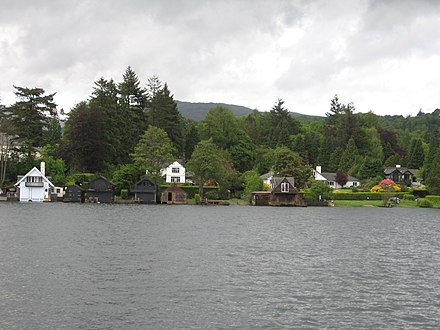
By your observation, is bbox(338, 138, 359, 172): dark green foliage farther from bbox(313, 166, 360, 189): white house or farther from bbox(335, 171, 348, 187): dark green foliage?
bbox(335, 171, 348, 187): dark green foliage

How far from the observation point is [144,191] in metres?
106

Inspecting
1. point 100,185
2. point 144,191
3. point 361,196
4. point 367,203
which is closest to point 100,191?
point 100,185

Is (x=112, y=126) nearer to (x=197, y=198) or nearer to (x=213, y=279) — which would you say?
(x=197, y=198)

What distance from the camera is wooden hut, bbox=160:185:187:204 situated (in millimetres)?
107250

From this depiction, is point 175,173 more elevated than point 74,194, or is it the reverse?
point 175,173

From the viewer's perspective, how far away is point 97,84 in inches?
5113

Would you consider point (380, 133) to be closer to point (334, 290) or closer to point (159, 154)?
point (159, 154)

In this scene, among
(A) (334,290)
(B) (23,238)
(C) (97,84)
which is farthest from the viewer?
(C) (97,84)

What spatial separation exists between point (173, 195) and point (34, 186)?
25.0 meters

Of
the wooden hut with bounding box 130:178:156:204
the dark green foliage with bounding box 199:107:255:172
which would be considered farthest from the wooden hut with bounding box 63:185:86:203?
the dark green foliage with bounding box 199:107:255:172

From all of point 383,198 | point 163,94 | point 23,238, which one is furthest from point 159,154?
point 23,238

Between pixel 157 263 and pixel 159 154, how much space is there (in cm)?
7817

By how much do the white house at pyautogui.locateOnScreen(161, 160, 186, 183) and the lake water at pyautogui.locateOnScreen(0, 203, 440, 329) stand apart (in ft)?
228

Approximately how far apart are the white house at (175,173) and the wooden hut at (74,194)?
21809 millimetres
